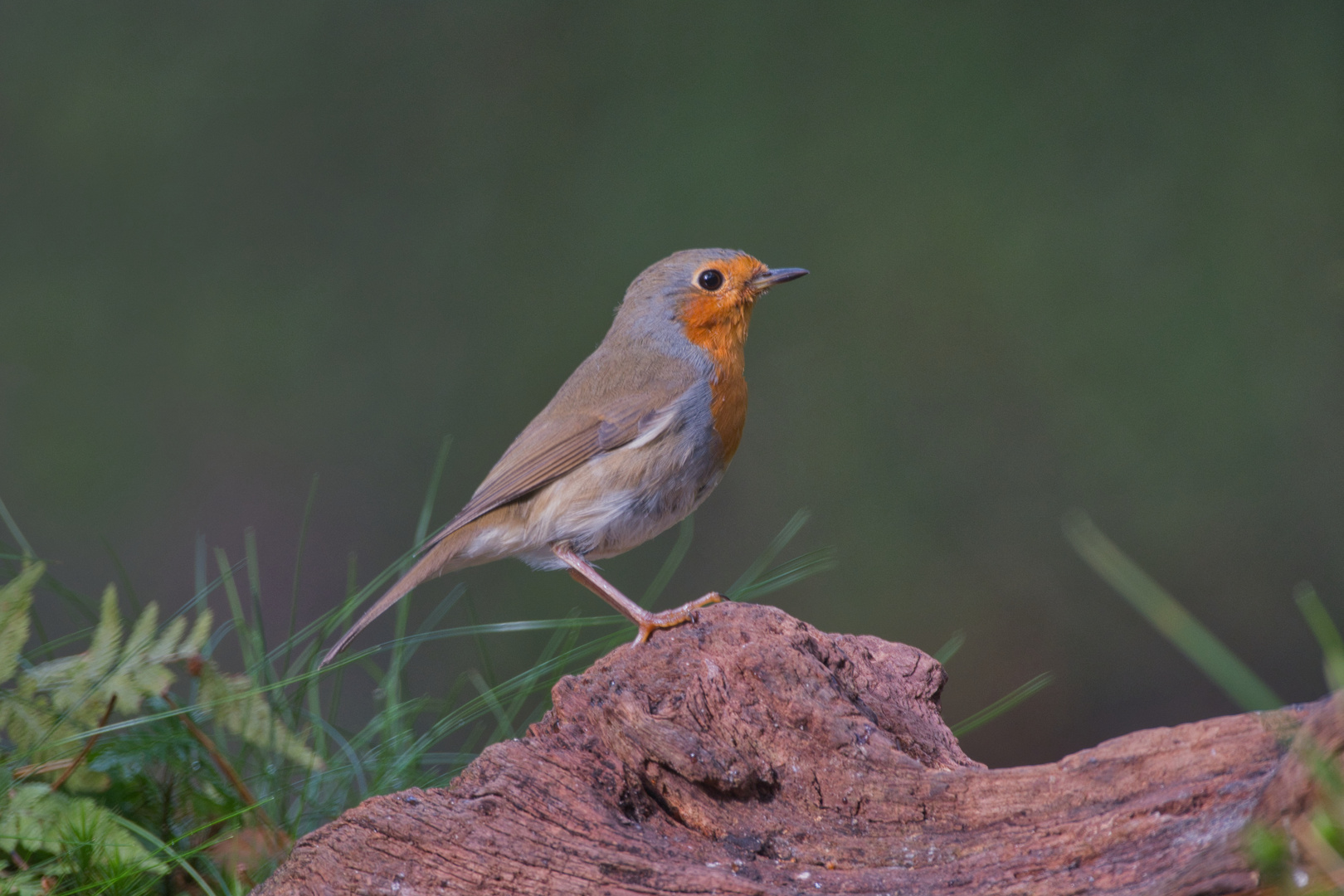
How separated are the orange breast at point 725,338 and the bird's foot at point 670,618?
65 centimetres

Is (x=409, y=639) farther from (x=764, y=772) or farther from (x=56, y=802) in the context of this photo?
(x=764, y=772)

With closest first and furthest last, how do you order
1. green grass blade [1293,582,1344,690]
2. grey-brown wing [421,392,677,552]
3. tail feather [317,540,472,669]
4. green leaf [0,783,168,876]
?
green grass blade [1293,582,1344,690]
green leaf [0,783,168,876]
tail feather [317,540,472,669]
grey-brown wing [421,392,677,552]

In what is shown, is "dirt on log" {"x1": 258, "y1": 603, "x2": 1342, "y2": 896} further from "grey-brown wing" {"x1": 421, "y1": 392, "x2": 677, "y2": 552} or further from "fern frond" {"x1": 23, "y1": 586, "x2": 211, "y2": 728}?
"grey-brown wing" {"x1": 421, "y1": 392, "x2": 677, "y2": 552}

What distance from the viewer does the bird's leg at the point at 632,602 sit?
254 centimetres

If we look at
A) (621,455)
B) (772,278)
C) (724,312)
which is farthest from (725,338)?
(621,455)

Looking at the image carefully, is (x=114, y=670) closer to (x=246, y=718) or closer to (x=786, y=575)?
(x=246, y=718)

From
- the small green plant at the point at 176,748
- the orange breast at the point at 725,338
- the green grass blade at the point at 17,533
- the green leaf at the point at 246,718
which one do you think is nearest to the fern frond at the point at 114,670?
the small green plant at the point at 176,748

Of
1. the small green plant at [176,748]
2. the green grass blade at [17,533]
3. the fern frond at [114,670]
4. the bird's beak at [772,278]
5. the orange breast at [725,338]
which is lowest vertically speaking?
the small green plant at [176,748]

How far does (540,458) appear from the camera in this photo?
310 centimetres

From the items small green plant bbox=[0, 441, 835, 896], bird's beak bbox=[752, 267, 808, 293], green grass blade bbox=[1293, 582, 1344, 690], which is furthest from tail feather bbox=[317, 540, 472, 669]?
green grass blade bbox=[1293, 582, 1344, 690]

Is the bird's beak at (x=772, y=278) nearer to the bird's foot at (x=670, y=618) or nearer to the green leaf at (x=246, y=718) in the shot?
the bird's foot at (x=670, y=618)

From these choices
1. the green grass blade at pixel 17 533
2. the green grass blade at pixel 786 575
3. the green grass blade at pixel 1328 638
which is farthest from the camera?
the green grass blade at pixel 786 575

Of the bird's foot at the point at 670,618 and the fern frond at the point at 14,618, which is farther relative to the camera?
the bird's foot at the point at 670,618

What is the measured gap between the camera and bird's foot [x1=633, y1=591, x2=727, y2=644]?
8.29 feet
